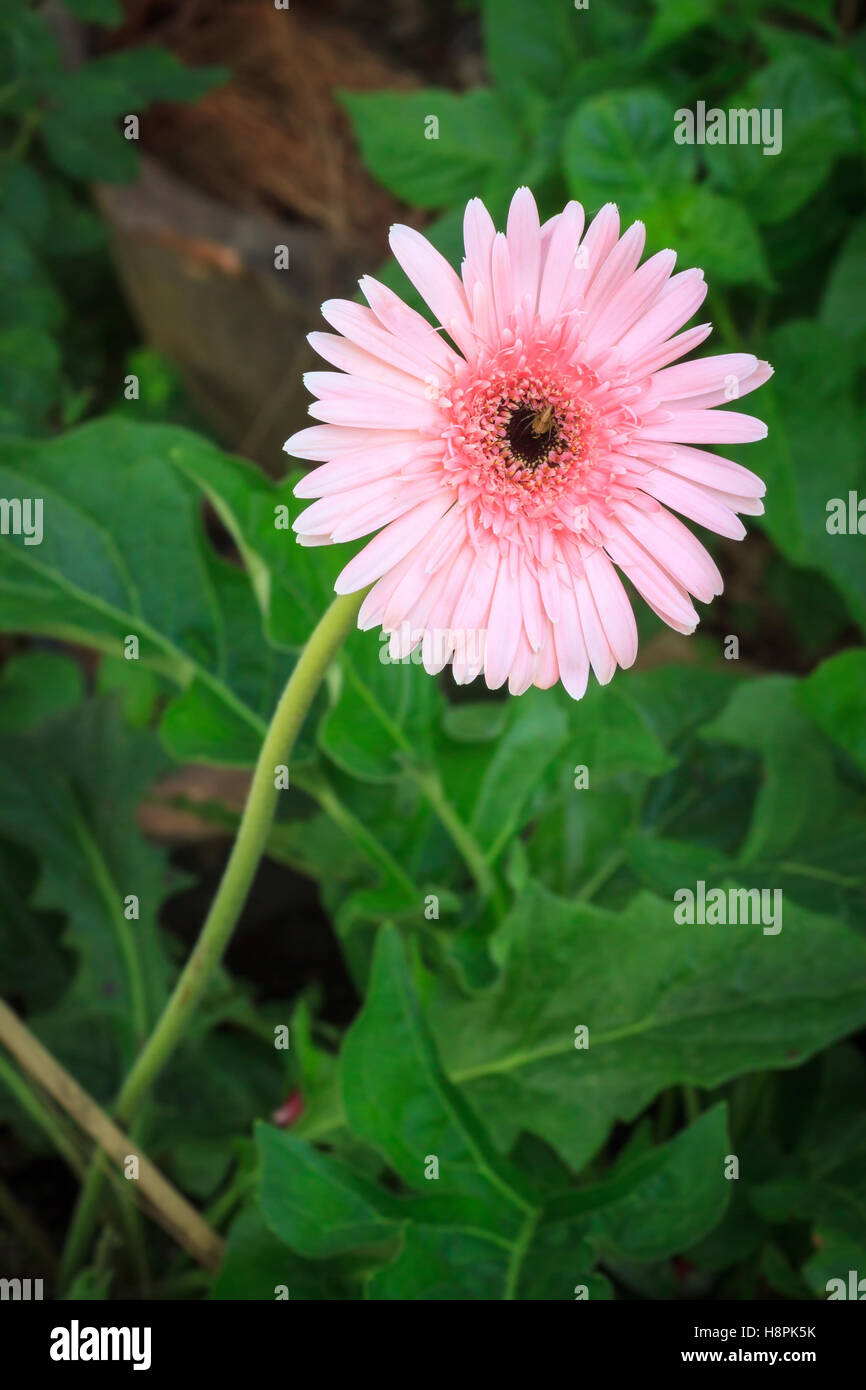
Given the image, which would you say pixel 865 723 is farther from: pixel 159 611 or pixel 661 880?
pixel 159 611

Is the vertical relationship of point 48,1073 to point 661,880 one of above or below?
below

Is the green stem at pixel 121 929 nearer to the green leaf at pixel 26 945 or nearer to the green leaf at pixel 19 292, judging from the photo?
the green leaf at pixel 26 945

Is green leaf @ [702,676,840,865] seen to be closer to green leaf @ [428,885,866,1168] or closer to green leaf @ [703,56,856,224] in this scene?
green leaf @ [428,885,866,1168]

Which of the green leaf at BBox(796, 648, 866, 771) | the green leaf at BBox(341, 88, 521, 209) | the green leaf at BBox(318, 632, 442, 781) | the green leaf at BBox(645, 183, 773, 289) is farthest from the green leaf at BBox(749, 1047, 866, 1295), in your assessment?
the green leaf at BBox(341, 88, 521, 209)

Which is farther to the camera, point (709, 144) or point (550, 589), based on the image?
point (709, 144)

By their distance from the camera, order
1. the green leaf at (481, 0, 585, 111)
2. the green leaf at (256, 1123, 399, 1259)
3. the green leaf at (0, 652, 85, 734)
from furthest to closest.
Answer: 1. the green leaf at (481, 0, 585, 111)
2. the green leaf at (0, 652, 85, 734)
3. the green leaf at (256, 1123, 399, 1259)

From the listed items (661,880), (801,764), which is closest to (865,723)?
(801,764)

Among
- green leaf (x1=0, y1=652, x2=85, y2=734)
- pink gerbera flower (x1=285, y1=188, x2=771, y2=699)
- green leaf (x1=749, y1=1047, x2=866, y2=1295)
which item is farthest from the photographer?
green leaf (x1=0, y1=652, x2=85, y2=734)

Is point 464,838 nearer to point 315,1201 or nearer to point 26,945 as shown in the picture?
point 315,1201
